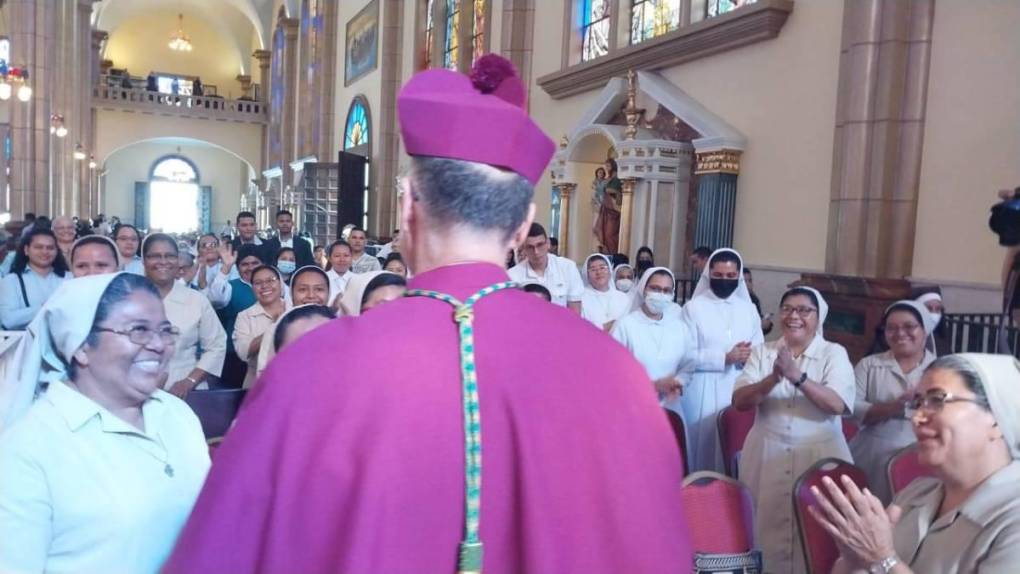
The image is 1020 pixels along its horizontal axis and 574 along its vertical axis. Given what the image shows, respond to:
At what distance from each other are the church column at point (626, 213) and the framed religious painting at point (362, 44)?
1137 cm

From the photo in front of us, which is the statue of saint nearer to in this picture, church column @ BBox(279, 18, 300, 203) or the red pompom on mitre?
the red pompom on mitre

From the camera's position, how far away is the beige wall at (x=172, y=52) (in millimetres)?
34812

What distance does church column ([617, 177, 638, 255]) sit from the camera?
9.98m

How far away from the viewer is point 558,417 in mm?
1115

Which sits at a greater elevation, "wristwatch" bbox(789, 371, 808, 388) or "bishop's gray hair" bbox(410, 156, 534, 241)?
"bishop's gray hair" bbox(410, 156, 534, 241)

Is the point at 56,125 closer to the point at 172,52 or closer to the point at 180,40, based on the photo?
the point at 180,40

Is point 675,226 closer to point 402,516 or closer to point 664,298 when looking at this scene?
point 664,298

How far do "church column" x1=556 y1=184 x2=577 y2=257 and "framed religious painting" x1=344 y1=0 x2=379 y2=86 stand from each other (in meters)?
9.50

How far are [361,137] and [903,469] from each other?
18.9 metres

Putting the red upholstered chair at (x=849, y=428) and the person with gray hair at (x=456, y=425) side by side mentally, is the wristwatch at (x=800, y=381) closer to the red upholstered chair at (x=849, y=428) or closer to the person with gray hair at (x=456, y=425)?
the red upholstered chair at (x=849, y=428)

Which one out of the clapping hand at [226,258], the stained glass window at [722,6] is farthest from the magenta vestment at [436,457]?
the stained glass window at [722,6]

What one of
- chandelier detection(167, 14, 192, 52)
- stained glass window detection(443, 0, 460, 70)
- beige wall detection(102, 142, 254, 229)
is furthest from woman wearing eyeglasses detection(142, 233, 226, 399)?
beige wall detection(102, 142, 254, 229)

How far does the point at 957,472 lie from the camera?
199cm

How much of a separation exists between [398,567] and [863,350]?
6.62 m
